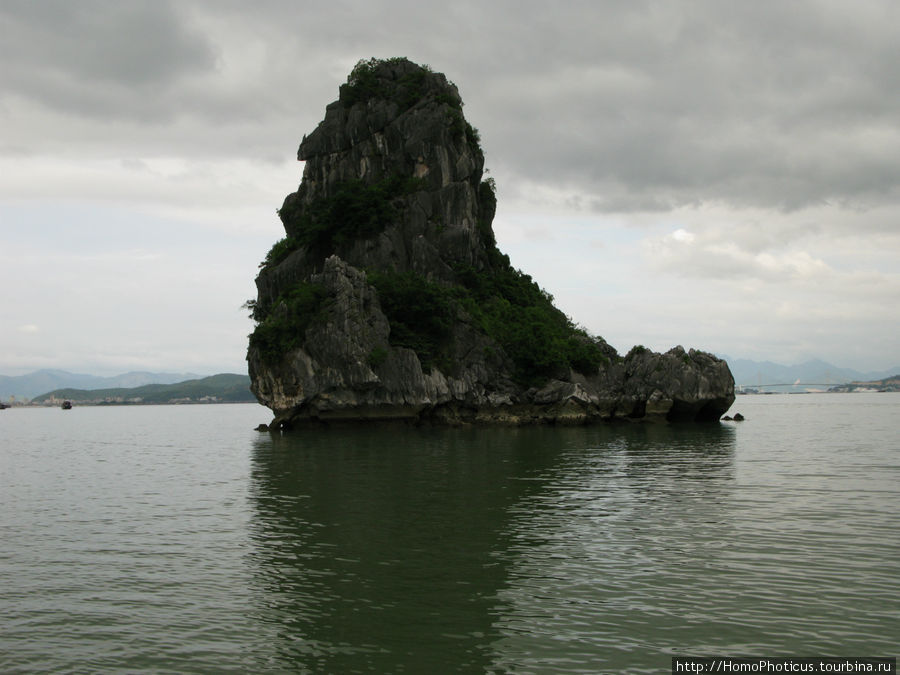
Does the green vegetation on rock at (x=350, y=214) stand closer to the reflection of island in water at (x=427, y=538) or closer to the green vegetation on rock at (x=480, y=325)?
the green vegetation on rock at (x=480, y=325)

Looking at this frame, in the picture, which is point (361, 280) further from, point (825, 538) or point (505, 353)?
point (825, 538)

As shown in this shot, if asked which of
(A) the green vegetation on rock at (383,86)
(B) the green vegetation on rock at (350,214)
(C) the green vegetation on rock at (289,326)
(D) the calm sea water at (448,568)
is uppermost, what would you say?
(A) the green vegetation on rock at (383,86)

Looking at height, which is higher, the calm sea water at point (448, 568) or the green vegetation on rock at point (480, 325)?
the green vegetation on rock at point (480, 325)

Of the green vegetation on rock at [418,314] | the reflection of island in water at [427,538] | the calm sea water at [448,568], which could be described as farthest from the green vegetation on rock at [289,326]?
the calm sea water at [448,568]

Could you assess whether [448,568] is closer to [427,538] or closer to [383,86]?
[427,538]

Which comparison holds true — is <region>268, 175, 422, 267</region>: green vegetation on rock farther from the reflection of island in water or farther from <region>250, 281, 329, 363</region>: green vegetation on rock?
the reflection of island in water

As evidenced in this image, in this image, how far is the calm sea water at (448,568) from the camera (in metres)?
11.9

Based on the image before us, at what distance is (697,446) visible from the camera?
47.2 metres

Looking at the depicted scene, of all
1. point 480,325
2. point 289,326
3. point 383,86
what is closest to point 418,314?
point 480,325

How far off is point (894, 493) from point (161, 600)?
25383 mm

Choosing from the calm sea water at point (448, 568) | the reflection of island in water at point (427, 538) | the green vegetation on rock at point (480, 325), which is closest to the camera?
the calm sea water at point (448, 568)

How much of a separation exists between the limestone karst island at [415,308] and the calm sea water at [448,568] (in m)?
29.3

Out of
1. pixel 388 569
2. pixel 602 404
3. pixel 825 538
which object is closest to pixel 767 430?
pixel 602 404

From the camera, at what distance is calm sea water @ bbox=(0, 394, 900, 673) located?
39.1 ft
